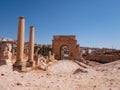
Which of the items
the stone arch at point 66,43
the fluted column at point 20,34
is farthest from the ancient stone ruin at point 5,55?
the stone arch at point 66,43

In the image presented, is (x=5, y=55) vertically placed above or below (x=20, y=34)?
below

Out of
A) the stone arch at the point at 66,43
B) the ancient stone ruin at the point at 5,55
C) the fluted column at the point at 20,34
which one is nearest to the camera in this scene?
the ancient stone ruin at the point at 5,55

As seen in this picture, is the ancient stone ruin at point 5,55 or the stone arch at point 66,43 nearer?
the ancient stone ruin at point 5,55

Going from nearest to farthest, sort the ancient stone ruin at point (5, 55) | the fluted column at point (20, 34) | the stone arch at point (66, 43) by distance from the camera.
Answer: the ancient stone ruin at point (5, 55)
the fluted column at point (20, 34)
the stone arch at point (66, 43)

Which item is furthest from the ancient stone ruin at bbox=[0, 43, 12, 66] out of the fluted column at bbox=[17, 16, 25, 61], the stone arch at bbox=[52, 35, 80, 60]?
the stone arch at bbox=[52, 35, 80, 60]

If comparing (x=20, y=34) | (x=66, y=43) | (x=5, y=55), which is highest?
(x=66, y=43)

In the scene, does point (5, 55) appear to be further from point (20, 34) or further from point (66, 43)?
point (66, 43)

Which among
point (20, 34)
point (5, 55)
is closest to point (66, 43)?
point (20, 34)

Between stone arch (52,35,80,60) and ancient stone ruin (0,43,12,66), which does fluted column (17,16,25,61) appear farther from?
stone arch (52,35,80,60)

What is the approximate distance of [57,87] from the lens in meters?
8.38

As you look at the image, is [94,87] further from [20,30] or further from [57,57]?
[57,57]

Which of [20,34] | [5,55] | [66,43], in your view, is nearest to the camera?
[5,55]

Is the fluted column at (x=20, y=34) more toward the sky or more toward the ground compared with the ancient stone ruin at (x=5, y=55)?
more toward the sky

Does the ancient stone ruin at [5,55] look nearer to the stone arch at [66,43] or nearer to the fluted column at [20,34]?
the fluted column at [20,34]
